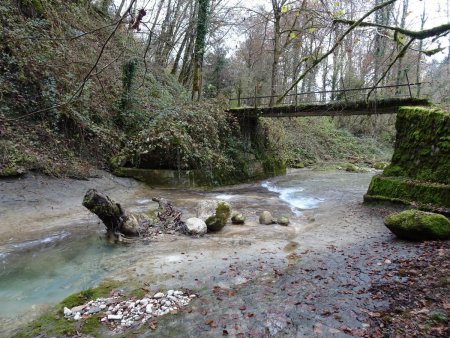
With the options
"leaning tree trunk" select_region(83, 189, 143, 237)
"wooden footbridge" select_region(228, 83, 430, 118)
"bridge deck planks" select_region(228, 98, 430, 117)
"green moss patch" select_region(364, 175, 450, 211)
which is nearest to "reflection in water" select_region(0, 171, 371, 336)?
"leaning tree trunk" select_region(83, 189, 143, 237)

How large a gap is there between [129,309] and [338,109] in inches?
473

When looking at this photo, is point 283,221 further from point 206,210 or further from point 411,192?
point 411,192

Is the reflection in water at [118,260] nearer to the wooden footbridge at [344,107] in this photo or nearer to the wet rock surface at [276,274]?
the wet rock surface at [276,274]

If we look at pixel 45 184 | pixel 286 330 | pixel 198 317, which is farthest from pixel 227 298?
pixel 45 184

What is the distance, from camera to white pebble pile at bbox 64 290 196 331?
3865 millimetres

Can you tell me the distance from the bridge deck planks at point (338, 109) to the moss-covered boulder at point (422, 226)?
5292mm

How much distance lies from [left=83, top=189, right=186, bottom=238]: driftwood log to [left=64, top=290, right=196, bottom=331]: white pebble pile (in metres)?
2.87

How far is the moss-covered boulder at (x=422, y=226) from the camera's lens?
6.21m

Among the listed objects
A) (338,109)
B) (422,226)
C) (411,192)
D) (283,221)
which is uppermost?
(338,109)

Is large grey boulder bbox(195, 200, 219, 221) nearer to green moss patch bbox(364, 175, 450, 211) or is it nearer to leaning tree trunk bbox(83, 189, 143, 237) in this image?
leaning tree trunk bbox(83, 189, 143, 237)

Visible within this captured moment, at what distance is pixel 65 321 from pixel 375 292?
3.92 meters

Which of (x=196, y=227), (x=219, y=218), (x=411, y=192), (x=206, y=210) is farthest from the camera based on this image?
(x=411, y=192)

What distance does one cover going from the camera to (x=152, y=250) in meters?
Result: 6.31

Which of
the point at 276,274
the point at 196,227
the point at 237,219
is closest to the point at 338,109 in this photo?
the point at 237,219
